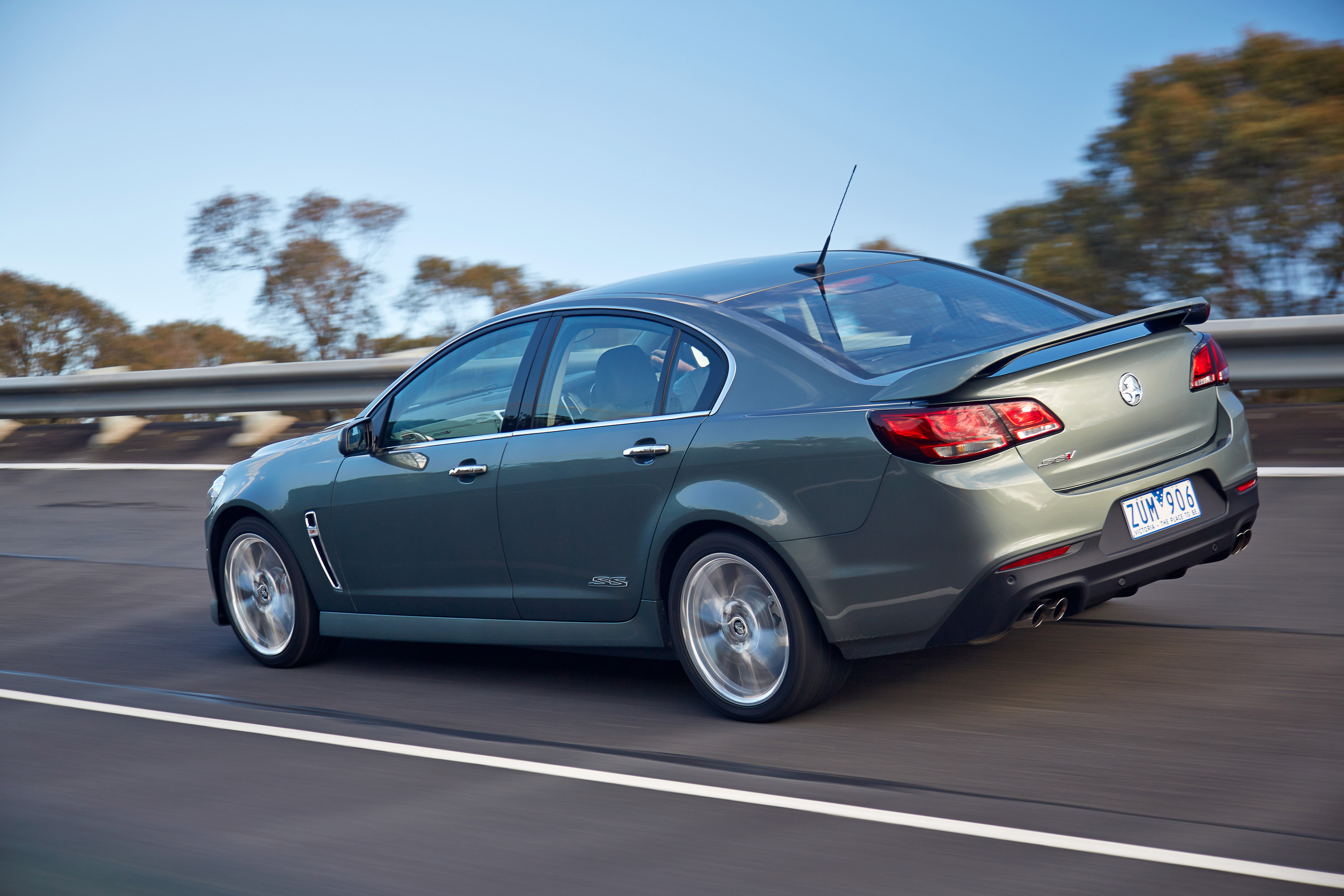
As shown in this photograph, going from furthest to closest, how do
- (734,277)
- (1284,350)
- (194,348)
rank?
(194,348), (1284,350), (734,277)

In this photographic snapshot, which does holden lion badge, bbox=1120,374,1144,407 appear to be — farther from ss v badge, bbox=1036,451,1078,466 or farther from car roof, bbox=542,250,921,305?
car roof, bbox=542,250,921,305

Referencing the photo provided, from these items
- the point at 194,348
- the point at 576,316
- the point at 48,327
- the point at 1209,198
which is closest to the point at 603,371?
the point at 576,316

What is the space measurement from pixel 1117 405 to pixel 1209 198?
11.6 m

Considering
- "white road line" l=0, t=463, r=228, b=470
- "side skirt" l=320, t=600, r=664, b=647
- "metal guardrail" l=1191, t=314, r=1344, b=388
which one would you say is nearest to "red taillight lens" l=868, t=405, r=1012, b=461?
"side skirt" l=320, t=600, r=664, b=647

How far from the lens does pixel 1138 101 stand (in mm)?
16578

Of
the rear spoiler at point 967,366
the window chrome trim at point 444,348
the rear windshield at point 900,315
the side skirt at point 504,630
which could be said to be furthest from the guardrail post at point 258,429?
the rear spoiler at point 967,366

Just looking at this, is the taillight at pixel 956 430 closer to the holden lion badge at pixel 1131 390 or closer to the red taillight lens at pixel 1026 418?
the red taillight lens at pixel 1026 418

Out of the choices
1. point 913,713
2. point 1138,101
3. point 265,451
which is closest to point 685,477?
point 913,713

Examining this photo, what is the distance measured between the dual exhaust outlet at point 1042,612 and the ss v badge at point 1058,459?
0.43 m

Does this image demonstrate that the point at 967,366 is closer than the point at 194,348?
Yes

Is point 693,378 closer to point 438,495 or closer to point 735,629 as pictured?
point 735,629

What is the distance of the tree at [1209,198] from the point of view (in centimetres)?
1432

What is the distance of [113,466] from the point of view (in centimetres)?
1381

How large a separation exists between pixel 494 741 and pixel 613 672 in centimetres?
97
